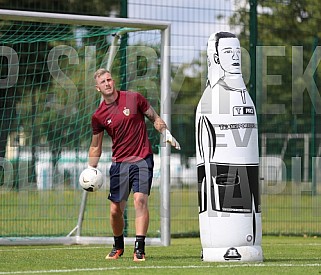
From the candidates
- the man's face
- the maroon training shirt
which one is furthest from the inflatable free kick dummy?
the man's face

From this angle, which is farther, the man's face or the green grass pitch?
the man's face

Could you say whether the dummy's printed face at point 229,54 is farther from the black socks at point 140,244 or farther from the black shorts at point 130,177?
the black socks at point 140,244

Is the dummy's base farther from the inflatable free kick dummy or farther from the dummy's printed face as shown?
the dummy's printed face

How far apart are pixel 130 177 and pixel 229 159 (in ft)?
4.53

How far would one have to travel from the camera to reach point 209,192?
9.57 meters

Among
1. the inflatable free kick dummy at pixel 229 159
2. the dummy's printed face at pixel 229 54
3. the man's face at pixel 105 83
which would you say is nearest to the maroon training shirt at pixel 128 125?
the man's face at pixel 105 83

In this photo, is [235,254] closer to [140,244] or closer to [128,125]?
[140,244]

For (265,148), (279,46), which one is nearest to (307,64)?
(279,46)

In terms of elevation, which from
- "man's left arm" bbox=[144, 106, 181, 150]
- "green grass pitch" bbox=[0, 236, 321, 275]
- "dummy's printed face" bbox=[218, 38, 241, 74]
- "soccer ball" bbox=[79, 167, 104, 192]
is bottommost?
"green grass pitch" bbox=[0, 236, 321, 275]

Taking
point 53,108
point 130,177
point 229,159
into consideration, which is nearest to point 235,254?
point 229,159

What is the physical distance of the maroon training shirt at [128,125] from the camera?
1047 cm

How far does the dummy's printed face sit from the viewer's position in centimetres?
946

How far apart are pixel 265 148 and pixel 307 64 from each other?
1.62m

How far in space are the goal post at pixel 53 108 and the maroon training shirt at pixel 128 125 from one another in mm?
3458
